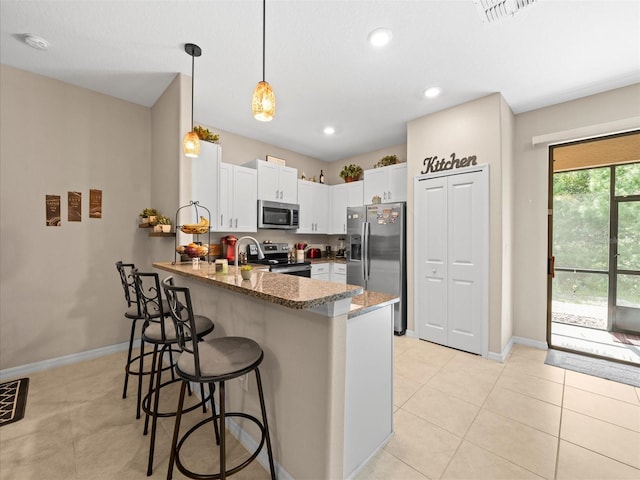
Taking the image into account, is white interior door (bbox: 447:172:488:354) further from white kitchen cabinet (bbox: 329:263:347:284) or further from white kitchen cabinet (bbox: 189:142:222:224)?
white kitchen cabinet (bbox: 189:142:222:224)

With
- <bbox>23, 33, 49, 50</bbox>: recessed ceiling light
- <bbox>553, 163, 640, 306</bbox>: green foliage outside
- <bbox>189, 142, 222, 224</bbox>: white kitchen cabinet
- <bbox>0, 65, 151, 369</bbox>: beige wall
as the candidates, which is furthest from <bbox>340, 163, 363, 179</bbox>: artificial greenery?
<bbox>23, 33, 49, 50</bbox>: recessed ceiling light

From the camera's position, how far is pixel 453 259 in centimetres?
332

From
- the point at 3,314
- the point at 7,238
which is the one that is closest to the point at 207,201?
the point at 7,238

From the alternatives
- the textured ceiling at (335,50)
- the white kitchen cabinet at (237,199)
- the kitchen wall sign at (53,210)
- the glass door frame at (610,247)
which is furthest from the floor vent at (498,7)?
the kitchen wall sign at (53,210)

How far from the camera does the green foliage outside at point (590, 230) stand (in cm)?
335

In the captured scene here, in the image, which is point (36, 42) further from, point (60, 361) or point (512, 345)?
point (512, 345)

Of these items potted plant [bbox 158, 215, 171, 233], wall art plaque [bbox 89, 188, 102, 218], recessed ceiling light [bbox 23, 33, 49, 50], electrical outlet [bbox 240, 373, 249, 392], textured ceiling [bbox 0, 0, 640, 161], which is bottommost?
electrical outlet [bbox 240, 373, 249, 392]

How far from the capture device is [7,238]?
260cm

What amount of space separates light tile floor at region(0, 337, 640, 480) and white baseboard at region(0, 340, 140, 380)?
0.32ft

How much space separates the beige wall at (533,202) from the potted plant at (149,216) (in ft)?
13.8

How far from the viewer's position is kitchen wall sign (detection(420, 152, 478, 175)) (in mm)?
3206

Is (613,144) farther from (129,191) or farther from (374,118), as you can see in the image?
(129,191)

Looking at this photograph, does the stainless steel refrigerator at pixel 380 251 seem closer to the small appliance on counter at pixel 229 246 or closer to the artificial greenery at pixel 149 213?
the small appliance on counter at pixel 229 246

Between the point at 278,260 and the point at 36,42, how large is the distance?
3.33 meters
